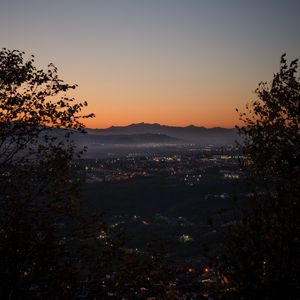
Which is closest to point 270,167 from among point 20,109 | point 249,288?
point 249,288

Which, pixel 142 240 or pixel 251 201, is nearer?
pixel 251 201

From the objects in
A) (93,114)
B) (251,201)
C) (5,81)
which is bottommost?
(251,201)

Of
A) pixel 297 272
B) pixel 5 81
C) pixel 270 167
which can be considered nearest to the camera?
pixel 297 272

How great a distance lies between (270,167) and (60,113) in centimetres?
1246

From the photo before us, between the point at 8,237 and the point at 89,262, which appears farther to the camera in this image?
the point at 89,262

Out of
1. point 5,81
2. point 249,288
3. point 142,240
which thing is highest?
point 5,81

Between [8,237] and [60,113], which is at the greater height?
[60,113]

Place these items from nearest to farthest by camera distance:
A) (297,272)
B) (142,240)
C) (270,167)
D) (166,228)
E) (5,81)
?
(297,272) < (5,81) < (270,167) < (142,240) < (166,228)

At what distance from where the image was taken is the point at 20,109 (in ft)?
67.6

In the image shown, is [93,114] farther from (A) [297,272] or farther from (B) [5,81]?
(A) [297,272]

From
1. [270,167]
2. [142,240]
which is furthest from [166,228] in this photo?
[270,167]

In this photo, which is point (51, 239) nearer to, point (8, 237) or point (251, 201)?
point (8, 237)

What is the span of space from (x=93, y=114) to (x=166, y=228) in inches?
7169

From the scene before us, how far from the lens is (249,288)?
17.3m
